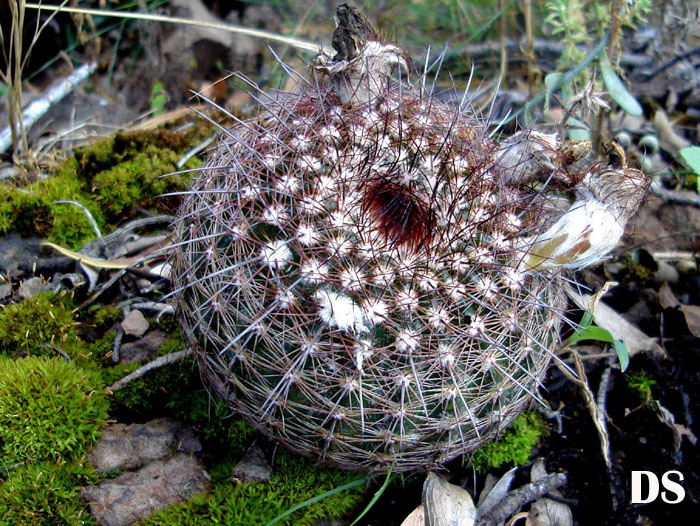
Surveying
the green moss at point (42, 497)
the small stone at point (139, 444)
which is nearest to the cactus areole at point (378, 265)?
the small stone at point (139, 444)

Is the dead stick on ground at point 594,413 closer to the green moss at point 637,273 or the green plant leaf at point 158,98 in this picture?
the green moss at point 637,273

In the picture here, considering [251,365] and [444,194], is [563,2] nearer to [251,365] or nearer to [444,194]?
[444,194]

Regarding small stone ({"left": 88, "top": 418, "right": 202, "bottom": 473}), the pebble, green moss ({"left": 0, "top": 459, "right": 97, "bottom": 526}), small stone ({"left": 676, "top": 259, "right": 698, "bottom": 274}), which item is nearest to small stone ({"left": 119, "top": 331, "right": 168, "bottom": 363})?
small stone ({"left": 88, "top": 418, "right": 202, "bottom": 473})

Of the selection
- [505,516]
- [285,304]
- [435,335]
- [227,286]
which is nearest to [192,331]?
[227,286]

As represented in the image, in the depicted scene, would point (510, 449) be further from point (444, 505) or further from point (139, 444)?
point (139, 444)

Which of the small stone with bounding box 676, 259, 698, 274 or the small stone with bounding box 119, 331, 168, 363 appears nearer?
the small stone with bounding box 119, 331, 168, 363

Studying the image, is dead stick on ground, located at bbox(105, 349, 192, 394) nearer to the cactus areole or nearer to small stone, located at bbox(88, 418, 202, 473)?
small stone, located at bbox(88, 418, 202, 473)

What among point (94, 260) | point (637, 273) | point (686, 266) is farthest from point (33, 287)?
point (686, 266)
